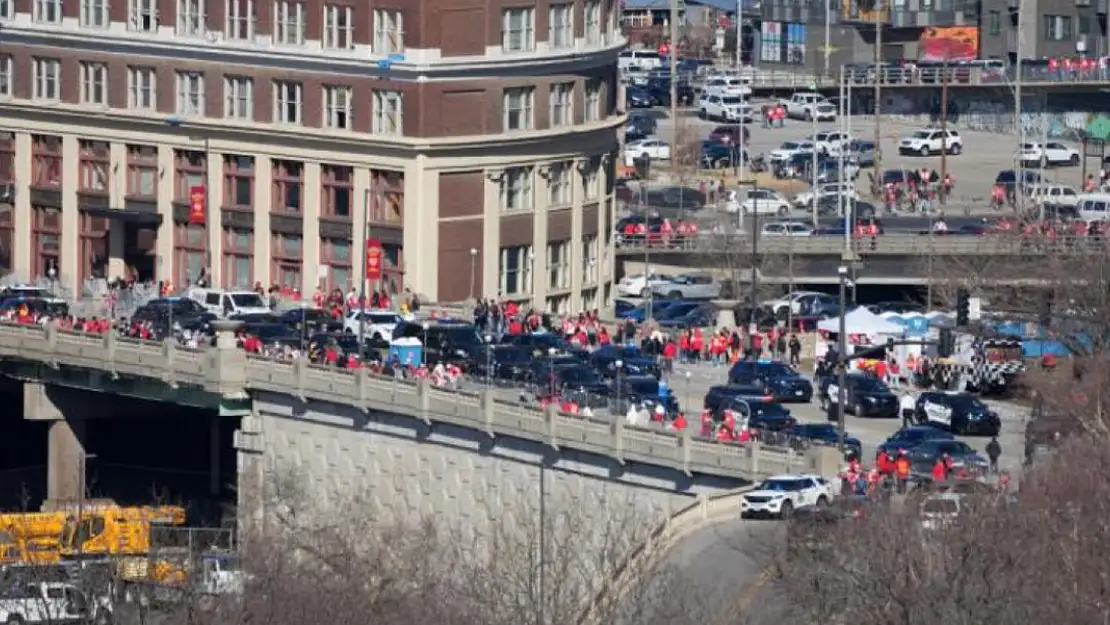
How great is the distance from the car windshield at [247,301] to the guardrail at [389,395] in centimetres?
605

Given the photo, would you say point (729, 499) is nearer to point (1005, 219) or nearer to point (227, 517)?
point (227, 517)

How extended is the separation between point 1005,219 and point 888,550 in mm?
72462

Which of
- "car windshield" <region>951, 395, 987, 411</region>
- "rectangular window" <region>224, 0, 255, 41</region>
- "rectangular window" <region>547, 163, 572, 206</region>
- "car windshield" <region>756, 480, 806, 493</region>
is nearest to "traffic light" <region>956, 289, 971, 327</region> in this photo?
"car windshield" <region>951, 395, 987, 411</region>

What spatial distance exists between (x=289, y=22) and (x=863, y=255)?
71.9ft

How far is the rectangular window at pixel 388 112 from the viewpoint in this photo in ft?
393

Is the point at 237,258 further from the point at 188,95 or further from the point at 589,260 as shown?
the point at 589,260

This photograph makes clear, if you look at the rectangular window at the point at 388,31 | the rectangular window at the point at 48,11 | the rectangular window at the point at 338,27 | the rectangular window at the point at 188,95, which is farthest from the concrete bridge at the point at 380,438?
the rectangular window at the point at 48,11

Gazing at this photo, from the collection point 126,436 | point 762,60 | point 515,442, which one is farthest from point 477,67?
point 762,60

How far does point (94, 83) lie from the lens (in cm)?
12656

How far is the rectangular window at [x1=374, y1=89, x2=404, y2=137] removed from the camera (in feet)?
393

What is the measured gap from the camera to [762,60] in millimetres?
187125

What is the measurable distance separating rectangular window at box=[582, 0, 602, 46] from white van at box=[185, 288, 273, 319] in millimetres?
14556

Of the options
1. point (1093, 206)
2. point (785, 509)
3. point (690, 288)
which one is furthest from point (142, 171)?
point (785, 509)

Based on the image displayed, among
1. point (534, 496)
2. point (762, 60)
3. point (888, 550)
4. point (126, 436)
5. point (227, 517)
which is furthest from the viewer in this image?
point (762, 60)
